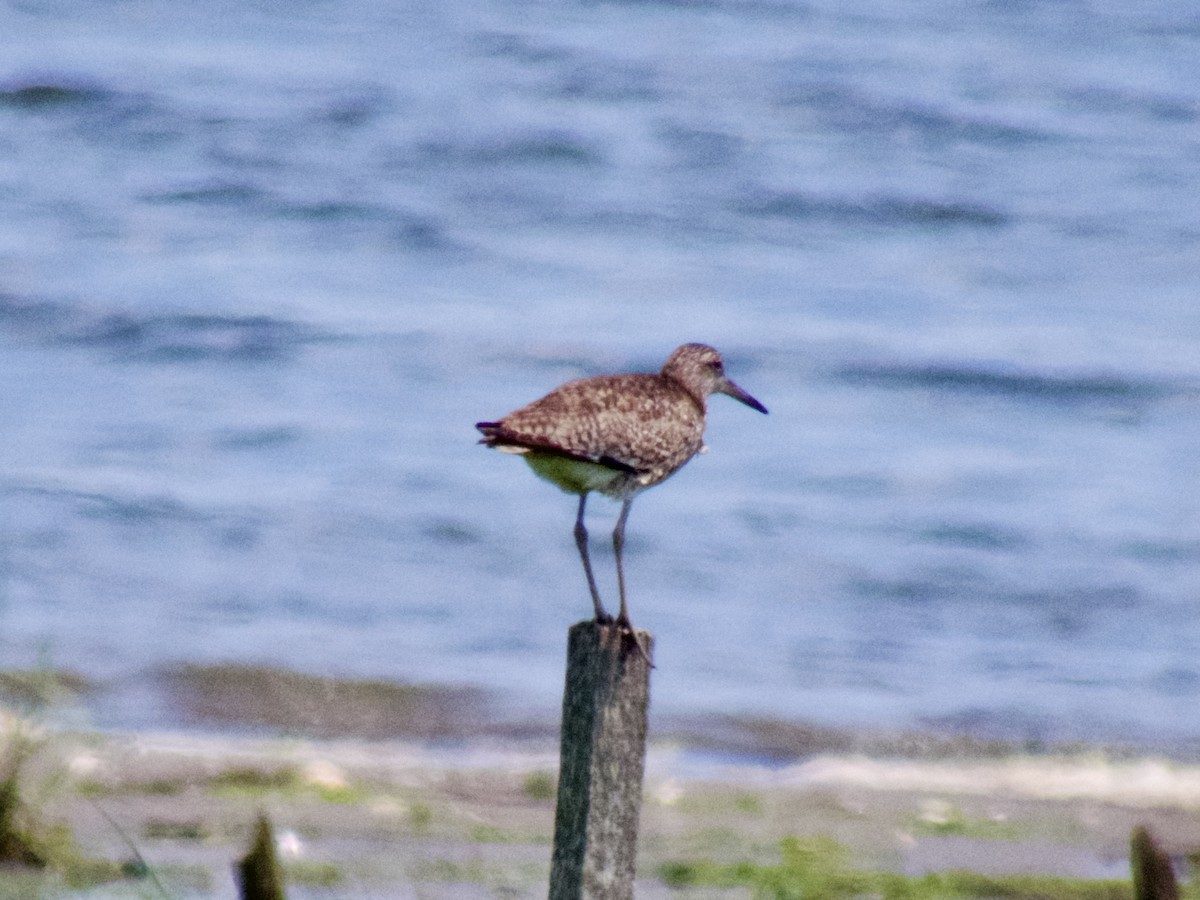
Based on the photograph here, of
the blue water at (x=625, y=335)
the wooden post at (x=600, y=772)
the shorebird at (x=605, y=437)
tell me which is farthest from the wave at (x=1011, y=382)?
the wooden post at (x=600, y=772)

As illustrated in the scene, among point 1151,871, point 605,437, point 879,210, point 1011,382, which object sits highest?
point 879,210

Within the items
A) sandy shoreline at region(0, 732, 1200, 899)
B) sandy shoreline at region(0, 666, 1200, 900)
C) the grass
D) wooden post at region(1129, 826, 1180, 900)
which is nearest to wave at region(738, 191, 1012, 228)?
sandy shoreline at region(0, 666, 1200, 900)

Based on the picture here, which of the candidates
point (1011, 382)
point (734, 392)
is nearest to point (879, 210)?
point (1011, 382)

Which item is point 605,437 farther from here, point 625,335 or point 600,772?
point 625,335

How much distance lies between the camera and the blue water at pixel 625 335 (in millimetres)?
9203

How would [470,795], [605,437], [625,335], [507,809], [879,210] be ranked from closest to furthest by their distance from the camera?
[605,437], [507,809], [470,795], [625,335], [879,210]

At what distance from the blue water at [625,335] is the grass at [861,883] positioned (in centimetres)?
240

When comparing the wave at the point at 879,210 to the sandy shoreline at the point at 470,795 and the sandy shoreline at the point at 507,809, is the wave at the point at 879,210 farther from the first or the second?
the sandy shoreline at the point at 507,809

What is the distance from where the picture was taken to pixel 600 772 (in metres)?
3.55

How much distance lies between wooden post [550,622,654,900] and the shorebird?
0.74 m

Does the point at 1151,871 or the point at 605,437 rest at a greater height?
the point at 605,437

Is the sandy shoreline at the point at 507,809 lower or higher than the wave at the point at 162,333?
lower

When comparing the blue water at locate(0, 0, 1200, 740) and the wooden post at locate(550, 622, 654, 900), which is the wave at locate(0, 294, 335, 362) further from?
the wooden post at locate(550, 622, 654, 900)

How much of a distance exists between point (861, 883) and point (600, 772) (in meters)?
2.37
